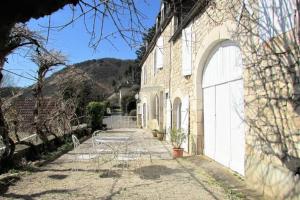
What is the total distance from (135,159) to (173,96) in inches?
201

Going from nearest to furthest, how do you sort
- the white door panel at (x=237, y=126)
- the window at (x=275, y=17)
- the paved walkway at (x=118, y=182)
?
the window at (x=275, y=17), the paved walkway at (x=118, y=182), the white door panel at (x=237, y=126)

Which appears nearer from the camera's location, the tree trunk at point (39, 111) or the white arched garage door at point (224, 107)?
the white arched garage door at point (224, 107)

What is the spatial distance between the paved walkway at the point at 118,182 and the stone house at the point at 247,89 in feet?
2.77

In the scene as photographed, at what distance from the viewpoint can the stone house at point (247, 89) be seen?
5.25 m

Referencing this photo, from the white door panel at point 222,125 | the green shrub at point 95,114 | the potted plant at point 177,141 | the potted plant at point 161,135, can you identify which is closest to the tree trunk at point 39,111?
the potted plant at point 177,141

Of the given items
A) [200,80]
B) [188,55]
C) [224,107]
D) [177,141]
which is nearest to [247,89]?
[224,107]

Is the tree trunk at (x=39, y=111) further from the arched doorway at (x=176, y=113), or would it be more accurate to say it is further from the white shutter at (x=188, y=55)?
the arched doorway at (x=176, y=113)

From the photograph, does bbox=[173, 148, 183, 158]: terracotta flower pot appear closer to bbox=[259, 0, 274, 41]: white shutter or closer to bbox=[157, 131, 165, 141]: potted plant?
bbox=[259, 0, 274, 41]: white shutter

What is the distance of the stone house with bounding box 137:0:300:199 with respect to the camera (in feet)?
17.2

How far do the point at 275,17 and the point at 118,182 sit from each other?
169 inches

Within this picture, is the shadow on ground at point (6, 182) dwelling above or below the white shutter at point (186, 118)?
below

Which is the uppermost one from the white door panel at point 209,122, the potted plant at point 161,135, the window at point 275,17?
the window at point 275,17

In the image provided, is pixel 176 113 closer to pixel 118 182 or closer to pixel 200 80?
pixel 200 80

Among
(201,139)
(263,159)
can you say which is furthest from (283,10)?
(201,139)
